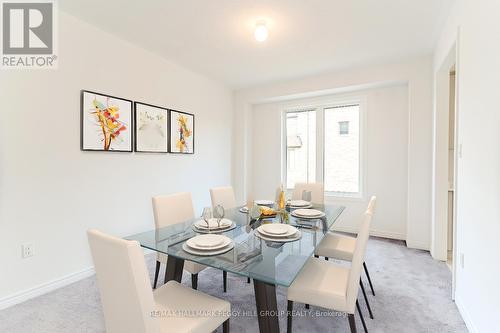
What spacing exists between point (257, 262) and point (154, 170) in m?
2.37

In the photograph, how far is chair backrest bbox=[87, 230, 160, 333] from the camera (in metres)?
0.97

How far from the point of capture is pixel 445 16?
237 centimetres

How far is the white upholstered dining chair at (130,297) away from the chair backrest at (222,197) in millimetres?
1541

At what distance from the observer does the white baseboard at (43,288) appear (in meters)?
2.00

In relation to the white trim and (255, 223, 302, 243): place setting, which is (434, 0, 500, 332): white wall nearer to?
(255, 223, 302, 243): place setting

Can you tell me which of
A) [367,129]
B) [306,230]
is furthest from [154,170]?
[367,129]

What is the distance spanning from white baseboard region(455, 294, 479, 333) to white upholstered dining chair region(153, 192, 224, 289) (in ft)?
6.18

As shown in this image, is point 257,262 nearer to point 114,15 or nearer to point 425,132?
point 114,15

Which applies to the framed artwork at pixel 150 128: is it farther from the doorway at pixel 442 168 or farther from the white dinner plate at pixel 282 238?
the doorway at pixel 442 168

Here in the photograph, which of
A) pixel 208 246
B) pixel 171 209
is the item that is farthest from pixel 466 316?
pixel 171 209

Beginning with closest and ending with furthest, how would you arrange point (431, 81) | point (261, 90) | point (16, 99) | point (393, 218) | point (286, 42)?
point (16, 99)
point (286, 42)
point (431, 81)
point (393, 218)
point (261, 90)

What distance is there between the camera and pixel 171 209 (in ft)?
7.18

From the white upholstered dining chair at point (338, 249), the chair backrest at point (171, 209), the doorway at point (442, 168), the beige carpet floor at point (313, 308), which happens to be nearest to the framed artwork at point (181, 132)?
the chair backrest at point (171, 209)

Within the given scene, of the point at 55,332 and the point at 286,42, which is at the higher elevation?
the point at 286,42
